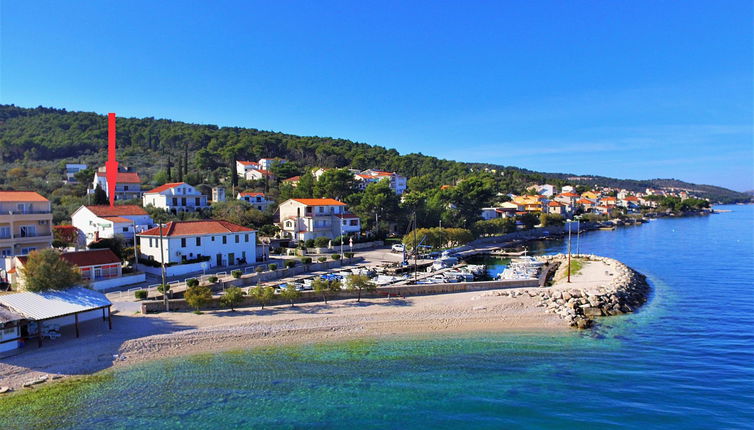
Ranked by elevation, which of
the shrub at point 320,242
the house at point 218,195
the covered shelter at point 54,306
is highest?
the house at point 218,195

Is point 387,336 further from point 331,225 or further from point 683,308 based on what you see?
point 331,225

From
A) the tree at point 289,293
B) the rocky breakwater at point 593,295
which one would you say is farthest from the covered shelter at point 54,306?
the rocky breakwater at point 593,295

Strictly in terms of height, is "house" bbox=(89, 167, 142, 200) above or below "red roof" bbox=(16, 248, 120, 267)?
above

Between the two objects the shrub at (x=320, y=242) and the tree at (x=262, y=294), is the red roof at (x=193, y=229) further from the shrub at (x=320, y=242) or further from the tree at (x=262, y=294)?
the tree at (x=262, y=294)

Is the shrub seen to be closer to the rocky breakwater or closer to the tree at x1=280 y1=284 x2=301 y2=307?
the tree at x1=280 y1=284 x2=301 y2=307

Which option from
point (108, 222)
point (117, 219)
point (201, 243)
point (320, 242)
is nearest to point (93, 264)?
point (201, 243)

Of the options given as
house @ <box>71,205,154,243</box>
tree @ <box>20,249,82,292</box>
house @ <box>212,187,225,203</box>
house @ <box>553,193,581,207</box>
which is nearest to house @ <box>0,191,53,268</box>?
house @ <box>71,205,154,243</box>
